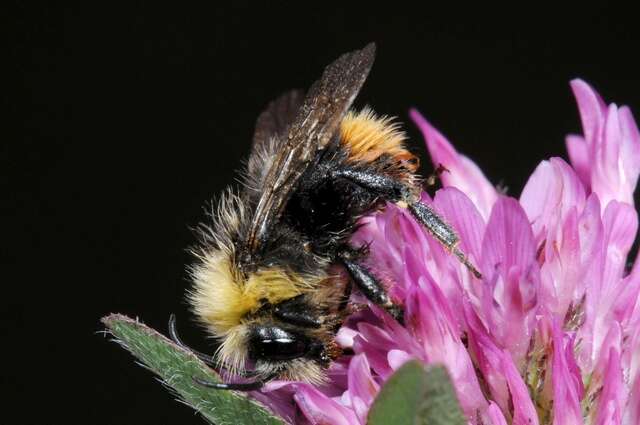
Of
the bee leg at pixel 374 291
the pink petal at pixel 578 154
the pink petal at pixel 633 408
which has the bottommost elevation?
the pink petal at pixel 633 408

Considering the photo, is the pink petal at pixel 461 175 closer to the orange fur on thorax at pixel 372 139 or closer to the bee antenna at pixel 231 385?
the orange fur on thorax at pixel 372 139

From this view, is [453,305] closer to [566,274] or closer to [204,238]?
[566,274]

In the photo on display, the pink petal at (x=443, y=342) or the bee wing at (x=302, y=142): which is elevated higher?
the bee wing at (x=302, y=142)

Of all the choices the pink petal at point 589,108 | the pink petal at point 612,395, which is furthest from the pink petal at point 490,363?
the pink petal at point 589,108

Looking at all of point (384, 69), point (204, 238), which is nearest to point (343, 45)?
point (384, 69)

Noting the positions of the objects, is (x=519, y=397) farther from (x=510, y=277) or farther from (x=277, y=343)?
(x=277, y=343)


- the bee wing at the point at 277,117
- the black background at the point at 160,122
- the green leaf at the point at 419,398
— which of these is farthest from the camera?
the black background at the point at 160,122

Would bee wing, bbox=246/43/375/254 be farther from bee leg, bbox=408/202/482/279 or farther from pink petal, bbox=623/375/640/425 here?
pink petal, bbox=623/375/640/425
